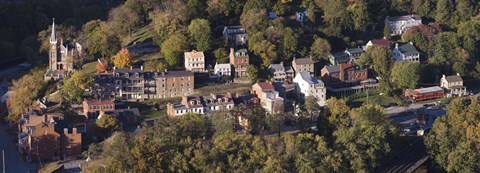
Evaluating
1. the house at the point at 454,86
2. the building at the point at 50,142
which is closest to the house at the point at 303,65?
the house at the point at 454,86

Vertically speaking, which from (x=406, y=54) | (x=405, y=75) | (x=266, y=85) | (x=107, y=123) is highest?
(x=406, y=54)

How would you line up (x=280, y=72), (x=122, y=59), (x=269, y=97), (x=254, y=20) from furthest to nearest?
(x=254, y=20), (x=280, y=72), (x=122, y=59), (x=269, y=97)

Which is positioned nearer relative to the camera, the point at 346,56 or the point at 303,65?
the point at 303,65

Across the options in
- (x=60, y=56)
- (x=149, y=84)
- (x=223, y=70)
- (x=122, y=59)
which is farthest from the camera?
(x=60, y=56)

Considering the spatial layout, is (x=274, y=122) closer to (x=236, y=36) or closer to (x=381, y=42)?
(x=236, y=36)

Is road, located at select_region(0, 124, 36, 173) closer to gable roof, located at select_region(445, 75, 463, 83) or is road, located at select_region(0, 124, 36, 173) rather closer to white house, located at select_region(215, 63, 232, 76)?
white house, located at select_region(215, 63, 232, 76)

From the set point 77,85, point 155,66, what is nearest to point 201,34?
point 155,66
